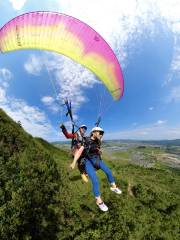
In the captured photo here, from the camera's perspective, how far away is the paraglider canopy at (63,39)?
14.0 meters

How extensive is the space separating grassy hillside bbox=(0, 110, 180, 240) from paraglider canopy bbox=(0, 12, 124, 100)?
1026cm

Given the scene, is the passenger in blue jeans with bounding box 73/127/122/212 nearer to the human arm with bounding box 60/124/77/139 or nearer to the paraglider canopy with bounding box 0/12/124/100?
the human arm with bounding box 60/124/77/139

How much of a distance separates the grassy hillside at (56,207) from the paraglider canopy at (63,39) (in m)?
10.3

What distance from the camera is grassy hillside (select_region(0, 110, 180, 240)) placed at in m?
21.3

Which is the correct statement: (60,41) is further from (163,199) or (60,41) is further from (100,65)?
(163,199)

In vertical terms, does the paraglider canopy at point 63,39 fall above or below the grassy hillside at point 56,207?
above

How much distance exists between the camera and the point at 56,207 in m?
24.5

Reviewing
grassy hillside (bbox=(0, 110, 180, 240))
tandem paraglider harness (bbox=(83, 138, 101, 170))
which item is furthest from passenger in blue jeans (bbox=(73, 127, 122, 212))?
grassy hillside (bbox=(0, 110, 180, 240))

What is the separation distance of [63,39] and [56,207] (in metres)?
14.9

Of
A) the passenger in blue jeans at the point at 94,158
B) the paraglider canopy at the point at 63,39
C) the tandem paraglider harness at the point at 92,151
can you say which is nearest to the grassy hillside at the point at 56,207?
the passenger in blue jeans at the point at 94,158

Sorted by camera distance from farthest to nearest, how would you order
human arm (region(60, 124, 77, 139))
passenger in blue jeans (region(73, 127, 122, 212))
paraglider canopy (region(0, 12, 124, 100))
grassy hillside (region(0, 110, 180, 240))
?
1. grassy hillside (region(0, 110, 180, 240))
2. paraglider canopy (region(0, 12, 124, 100))
3. human arm (region(60, 124, 77, 139))
4. passenger in blue jeans (region(73, 127, 122, 212))

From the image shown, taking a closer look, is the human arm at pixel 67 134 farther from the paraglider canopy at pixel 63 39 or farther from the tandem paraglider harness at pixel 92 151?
the paraglider canopy at pixel 63 39

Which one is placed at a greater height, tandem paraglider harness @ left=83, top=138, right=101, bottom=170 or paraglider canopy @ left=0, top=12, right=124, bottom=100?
paraglider canopy @ left=0, top=12, right=124, bottom=100

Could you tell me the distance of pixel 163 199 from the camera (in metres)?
37.0
